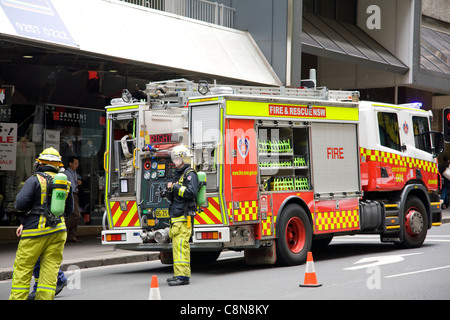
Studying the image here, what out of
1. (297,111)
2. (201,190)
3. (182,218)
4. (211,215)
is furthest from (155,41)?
(182,218)

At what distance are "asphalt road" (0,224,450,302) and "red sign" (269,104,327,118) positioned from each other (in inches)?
99.9

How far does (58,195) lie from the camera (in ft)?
28.1

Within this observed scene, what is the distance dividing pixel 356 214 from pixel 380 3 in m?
17.2

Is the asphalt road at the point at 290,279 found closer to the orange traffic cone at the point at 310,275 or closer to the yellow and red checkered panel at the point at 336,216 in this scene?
the orange traffic cone at the point at 310,275

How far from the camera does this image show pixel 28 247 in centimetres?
842

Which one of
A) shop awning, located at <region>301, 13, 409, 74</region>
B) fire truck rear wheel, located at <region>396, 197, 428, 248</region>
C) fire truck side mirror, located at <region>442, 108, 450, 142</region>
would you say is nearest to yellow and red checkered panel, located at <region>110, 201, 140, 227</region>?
fire truck rear wheel, located at <region>396, 197, 428, 248</region>

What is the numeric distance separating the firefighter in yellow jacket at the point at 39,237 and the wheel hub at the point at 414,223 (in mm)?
8268

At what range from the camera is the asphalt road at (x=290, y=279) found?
9.38m

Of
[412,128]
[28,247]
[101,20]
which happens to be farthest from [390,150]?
[28,247]

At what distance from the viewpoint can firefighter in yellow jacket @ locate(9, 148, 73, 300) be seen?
27.5ft

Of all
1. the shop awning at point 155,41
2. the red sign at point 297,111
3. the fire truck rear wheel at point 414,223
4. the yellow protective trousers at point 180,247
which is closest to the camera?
the yellow protective trousers at point 180,247

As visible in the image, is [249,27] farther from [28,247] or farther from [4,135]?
[28,247]

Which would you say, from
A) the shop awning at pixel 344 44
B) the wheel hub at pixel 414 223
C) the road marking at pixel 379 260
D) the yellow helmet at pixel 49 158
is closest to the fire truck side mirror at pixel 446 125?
the wheel hub at pixel 414 223

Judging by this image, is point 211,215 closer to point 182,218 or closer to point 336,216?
point 182,218
